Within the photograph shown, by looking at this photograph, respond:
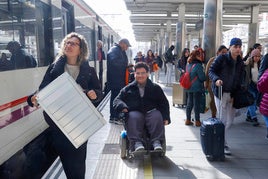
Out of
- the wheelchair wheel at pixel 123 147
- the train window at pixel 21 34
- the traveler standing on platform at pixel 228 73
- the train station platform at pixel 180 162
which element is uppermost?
the train window at pixel 21 34

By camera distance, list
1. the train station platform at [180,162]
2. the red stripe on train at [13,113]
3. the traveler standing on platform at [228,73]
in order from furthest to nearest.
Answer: the traveler standing on platform at [228,73] < the train station platform at [180,162] < the red stripe on train at [13,113]

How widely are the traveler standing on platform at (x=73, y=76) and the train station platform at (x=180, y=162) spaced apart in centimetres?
101

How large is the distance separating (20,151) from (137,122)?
1.64 meters

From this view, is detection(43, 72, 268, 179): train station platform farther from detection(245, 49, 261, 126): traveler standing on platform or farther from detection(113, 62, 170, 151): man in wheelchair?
detection(245, 49, 261, 126): traveler standing on platform

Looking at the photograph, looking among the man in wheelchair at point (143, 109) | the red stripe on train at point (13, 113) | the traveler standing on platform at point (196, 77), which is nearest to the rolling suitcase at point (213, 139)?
the man in wheelchair at point (143, 109)

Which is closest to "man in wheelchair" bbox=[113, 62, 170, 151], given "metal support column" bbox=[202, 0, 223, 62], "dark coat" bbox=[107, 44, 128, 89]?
"dark coat" bbox=[107, 44, 128, 89]

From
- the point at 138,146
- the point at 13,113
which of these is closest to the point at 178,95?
the point at 138,146

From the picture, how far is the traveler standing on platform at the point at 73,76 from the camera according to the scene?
2.73 metres

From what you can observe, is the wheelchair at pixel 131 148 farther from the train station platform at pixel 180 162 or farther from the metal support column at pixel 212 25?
the metal support column at pixel 212 25

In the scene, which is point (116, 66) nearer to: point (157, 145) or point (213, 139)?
point (157, 145)

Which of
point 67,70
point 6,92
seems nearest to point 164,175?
point 67,70

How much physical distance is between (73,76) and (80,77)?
74 millimetres

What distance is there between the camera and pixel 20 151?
429 centimetres

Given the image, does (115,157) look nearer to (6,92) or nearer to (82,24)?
(6,92)
